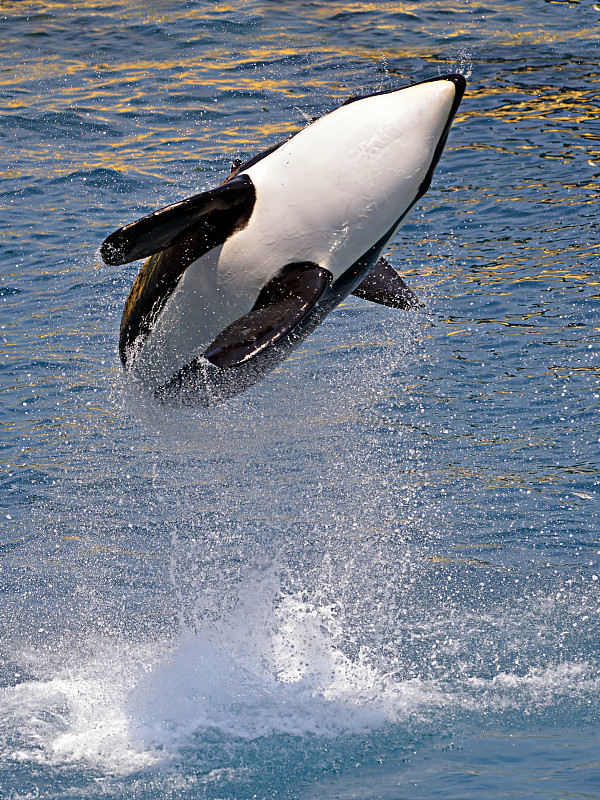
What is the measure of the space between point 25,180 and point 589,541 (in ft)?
34.4

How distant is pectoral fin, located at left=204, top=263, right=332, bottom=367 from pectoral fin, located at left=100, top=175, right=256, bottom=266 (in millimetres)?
400

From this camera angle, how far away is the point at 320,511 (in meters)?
8.87

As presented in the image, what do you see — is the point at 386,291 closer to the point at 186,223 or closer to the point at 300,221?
the point at 300,221

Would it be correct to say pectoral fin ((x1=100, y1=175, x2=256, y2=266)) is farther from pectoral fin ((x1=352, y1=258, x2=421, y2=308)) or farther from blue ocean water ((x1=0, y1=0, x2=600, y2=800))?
blue ocean water ((x1=0, y1=0, x2=600, y2=800))

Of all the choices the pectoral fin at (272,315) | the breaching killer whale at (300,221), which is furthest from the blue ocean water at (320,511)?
the pectoral fin at (272,315)

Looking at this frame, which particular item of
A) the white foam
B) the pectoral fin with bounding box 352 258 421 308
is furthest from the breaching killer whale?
the white foam

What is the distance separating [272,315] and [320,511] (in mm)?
3595

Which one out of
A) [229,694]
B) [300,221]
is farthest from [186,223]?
[229,694]

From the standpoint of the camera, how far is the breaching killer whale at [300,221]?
5.64 metres

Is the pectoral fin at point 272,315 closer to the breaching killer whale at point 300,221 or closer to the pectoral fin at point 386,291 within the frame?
the breaching killer whale at point 300,221

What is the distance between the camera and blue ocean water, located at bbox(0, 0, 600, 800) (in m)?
6.15

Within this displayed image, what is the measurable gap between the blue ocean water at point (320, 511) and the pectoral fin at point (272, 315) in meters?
1.25

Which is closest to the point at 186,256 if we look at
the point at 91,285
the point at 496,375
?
the point at 496,375

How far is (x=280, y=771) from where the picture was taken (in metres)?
5.88
